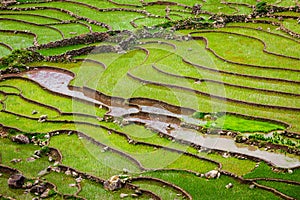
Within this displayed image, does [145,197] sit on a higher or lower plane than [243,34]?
lower

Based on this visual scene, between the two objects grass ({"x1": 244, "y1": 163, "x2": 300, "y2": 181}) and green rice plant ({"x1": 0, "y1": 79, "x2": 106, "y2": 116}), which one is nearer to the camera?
grass ({"x1": 244, "y1": 163, "x2": 300, "y2": 181})

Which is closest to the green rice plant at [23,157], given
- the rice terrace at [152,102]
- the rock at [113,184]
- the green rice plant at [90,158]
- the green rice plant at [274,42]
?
the rice terrace at [152,102]

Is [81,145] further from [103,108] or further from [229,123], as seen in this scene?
[229,123]

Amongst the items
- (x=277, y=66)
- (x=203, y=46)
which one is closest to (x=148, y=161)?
(x=277, y=66)

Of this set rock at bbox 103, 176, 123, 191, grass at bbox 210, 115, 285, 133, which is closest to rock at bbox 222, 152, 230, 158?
grass at bbox 210, 115, 285, 133

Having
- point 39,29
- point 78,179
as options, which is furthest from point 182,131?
point 39,29

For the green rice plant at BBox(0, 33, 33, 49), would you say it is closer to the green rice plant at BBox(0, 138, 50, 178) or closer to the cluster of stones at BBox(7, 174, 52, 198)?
the green rice plant at BBox(0, 138, 50, 178)
